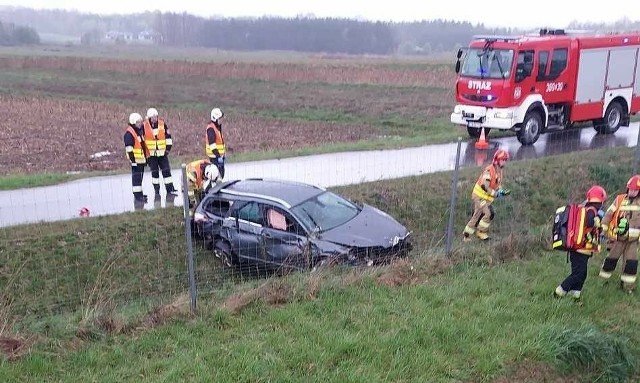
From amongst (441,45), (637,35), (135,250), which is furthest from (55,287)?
(441,45)

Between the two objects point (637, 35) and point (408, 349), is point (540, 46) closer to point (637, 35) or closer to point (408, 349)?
point (637, 35)

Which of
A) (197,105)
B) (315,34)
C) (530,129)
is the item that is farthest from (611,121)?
(315,34)

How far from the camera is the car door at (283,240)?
8273 mm

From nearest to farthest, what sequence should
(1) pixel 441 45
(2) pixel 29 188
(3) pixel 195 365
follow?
(3) pixel 195 365 → (2) pixel 29 188 → (1) pixel 441 45

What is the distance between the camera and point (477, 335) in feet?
17.8

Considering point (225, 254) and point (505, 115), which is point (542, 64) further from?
point (225, 254)

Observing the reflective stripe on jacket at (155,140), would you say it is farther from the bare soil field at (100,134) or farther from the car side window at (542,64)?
the car side window at (542,64)

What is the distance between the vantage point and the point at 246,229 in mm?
9086

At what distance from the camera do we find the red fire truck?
610 inches

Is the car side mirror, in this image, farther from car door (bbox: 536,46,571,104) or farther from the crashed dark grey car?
car door (bbox: 536,46,571,104)

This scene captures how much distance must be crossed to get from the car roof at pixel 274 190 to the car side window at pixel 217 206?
170 mm

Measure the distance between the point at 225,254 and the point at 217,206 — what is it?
0.83 m

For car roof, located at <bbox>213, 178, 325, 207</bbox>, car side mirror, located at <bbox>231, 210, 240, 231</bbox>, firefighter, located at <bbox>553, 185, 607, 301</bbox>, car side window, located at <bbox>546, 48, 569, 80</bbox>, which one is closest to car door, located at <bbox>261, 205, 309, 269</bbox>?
car roof, located at <bbox>213, 178, 325, 207</bbox>

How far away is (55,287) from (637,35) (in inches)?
667
